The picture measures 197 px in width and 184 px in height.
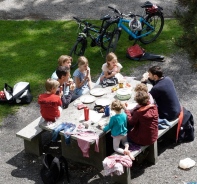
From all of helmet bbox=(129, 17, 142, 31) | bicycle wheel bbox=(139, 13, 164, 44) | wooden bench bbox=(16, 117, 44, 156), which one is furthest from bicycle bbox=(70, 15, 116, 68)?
wooden bench bbox=(16, 117, 44, 156)

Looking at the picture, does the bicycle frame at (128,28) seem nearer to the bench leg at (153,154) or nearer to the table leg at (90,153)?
the table leg at (90,153)

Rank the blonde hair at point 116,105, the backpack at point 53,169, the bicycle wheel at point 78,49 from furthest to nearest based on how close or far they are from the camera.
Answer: the bicycle wheel at point 78,49, the backpack at point 53,169, the blonde hair at point 116,105

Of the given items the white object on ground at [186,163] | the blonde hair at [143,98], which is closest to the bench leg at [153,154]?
the white object on ground at [186,163]

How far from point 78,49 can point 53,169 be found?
4.99m

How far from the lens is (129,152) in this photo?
825cm

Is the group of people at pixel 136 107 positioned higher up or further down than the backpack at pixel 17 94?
higher up

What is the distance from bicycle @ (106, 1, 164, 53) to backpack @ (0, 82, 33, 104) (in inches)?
104

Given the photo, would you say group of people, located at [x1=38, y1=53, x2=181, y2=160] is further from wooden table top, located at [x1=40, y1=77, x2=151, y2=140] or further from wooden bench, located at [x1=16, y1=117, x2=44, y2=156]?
wooden bench, located at [x1=16, y1=117, x2=44, y2=156]

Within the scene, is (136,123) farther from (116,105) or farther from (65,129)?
(65,129)

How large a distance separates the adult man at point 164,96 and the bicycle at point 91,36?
11.6 ft

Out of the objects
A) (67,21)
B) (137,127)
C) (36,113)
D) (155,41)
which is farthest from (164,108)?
(67,21)

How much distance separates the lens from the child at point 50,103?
876cm

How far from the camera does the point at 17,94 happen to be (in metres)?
10.7

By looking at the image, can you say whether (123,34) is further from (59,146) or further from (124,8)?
(59,146)
